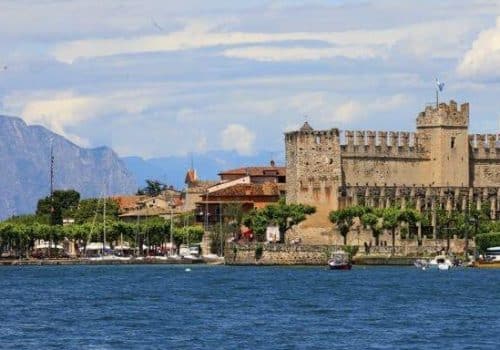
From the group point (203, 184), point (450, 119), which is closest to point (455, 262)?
point (450, 119)

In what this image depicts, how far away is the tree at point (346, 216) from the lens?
10950cm

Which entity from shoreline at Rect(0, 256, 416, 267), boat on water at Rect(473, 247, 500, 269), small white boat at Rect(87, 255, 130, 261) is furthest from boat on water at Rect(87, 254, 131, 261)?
boat on water at Rect(473, 247, 500, 269)

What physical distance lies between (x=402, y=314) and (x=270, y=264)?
4691 centimetres

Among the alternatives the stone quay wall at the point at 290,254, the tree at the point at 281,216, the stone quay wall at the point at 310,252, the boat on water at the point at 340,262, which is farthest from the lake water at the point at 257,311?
the tree at the point at 281,216

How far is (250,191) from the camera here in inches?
5325

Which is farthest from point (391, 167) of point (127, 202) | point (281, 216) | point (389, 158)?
point (127, 202)

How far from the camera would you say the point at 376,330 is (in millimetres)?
57906

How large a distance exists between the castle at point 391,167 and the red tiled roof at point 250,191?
15439 mm

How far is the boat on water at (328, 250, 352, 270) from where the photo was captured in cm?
10350

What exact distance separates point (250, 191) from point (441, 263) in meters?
34.1

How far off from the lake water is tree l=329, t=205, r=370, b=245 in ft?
31.3

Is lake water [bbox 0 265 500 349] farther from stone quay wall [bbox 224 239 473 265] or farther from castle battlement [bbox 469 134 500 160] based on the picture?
castle battlement [bbox 469 134 500 160]

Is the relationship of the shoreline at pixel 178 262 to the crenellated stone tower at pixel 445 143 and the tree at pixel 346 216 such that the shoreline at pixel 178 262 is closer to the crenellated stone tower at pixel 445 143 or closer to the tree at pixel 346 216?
the tree at pixel 346 216

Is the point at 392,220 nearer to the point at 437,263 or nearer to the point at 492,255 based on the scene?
the point at 437,263
